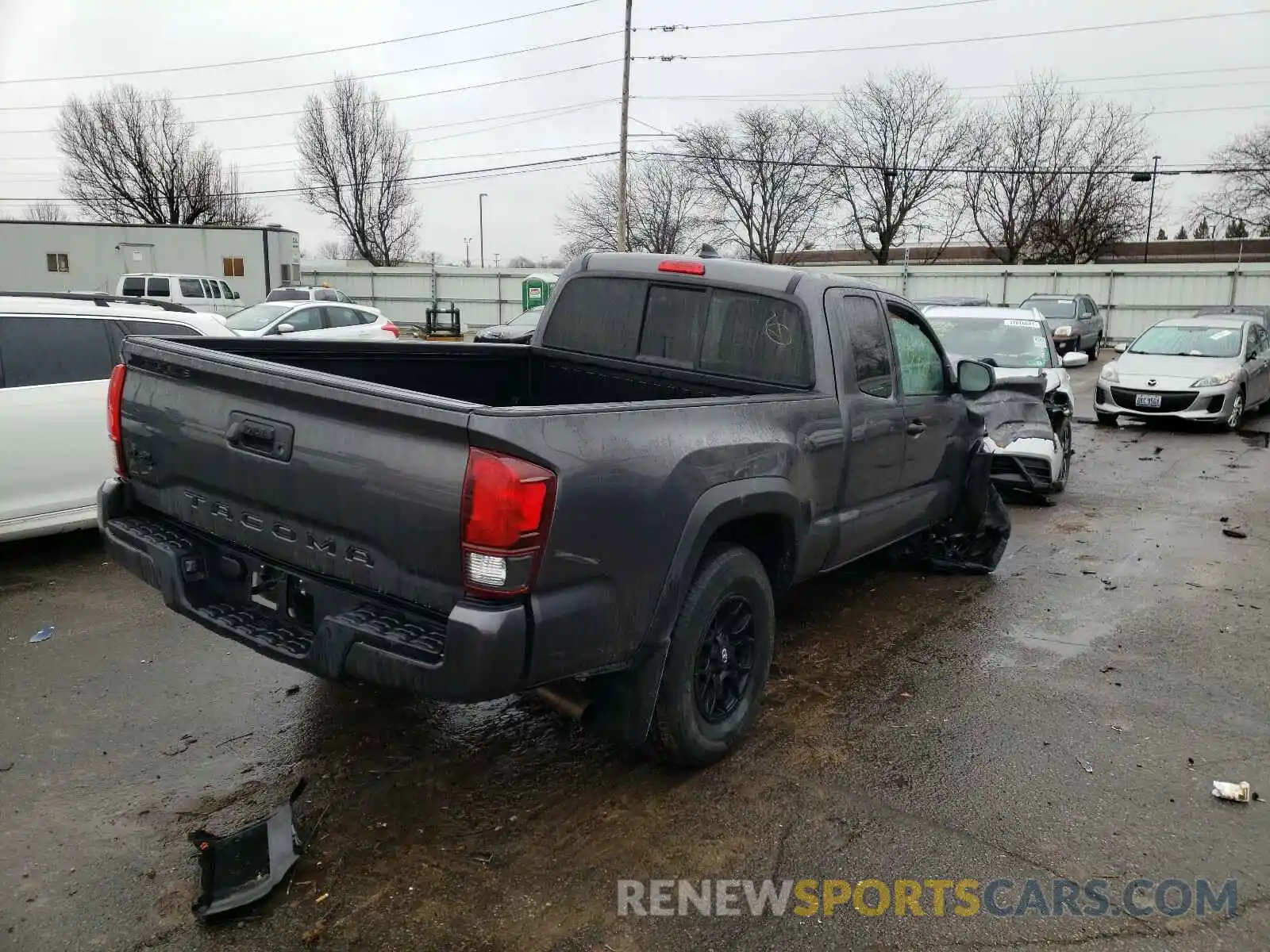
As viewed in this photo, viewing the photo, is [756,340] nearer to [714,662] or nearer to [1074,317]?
[714,662]

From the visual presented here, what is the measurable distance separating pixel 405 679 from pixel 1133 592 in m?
5.29

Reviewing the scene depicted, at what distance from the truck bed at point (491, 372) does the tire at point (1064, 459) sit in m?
5.55

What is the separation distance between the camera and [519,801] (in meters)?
3.34

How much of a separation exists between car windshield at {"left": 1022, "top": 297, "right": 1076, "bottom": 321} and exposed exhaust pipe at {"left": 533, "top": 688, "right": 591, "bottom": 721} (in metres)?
23.9

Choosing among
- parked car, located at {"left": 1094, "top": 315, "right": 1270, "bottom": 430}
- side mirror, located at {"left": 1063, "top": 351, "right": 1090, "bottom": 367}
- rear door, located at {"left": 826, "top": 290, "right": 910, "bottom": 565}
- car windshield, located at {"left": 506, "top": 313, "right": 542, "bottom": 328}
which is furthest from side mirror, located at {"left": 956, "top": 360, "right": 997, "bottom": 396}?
car windshield, located at {"left": 506, "top": 313, "right": 542, "bottom": 328}

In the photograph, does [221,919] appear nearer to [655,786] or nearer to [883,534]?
[655,786]

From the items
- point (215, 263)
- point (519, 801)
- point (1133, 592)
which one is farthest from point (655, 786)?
point (215, 263)

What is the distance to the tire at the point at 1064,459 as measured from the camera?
8898mm

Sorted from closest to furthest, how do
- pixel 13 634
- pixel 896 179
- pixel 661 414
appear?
pixel 661 414
pixel 13 634
pixel 896 179

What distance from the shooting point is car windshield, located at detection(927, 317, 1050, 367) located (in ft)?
34.0

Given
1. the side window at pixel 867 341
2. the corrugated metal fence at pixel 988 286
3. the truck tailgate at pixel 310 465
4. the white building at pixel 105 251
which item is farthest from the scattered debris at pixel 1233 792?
the white building at pixel 105 251

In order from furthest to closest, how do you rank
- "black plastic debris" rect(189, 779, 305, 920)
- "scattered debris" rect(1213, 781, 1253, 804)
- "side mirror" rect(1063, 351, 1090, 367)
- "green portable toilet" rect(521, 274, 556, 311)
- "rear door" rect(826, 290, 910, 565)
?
"green portable toilet" rect(521, 274, 556, 311) < "side mirror" rect(1063, 351, 1090, 367) < "rear door" rect(826, 290, 910, 565) < "scattered debris" rect(1213, 781, 1253, 804) < "black plastic debris" rect(189, 779, 305, 920)

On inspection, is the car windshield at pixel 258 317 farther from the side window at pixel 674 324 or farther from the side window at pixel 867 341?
the side window at pixel 867 341

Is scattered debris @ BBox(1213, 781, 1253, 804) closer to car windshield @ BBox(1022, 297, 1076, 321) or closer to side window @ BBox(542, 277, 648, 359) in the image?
side window @ BBox(542, 277, 648, 359)
